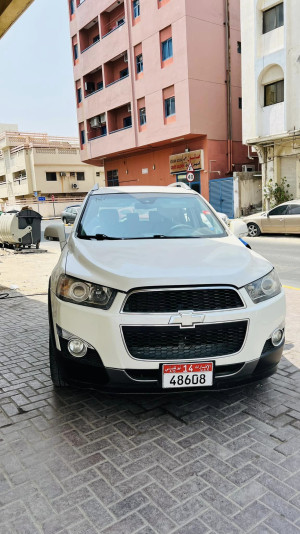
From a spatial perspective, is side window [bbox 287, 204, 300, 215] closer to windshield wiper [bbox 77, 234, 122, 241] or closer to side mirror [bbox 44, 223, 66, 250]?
side mirror [bbox 44, 223, 66, 250]

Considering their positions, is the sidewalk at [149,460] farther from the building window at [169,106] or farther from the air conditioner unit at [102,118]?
the air conditioner unit at [102,118]

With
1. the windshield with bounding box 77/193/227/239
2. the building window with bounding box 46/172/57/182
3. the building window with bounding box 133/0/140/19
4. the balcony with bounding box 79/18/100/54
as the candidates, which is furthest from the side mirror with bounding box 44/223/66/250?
the building window with bounding box 46/172/57/182

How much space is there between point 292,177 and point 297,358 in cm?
1919

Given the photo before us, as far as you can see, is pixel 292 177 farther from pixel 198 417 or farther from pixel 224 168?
pixel 198 417

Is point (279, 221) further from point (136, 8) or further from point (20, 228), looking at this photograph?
point (136, 8)

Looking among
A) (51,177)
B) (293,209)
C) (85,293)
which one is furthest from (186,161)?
(51,177)

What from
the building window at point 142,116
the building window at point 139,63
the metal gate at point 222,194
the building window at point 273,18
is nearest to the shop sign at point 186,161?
the metal gate at point 222,194

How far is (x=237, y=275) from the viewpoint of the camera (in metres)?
2.81

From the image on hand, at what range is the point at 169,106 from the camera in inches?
962

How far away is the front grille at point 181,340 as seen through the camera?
264cm

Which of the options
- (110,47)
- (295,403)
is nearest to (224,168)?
(110,47)

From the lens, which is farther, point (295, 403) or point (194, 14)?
point (194, 14)

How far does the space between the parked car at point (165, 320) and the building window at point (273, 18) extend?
2130 cm

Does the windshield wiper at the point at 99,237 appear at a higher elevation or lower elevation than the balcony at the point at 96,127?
lower
